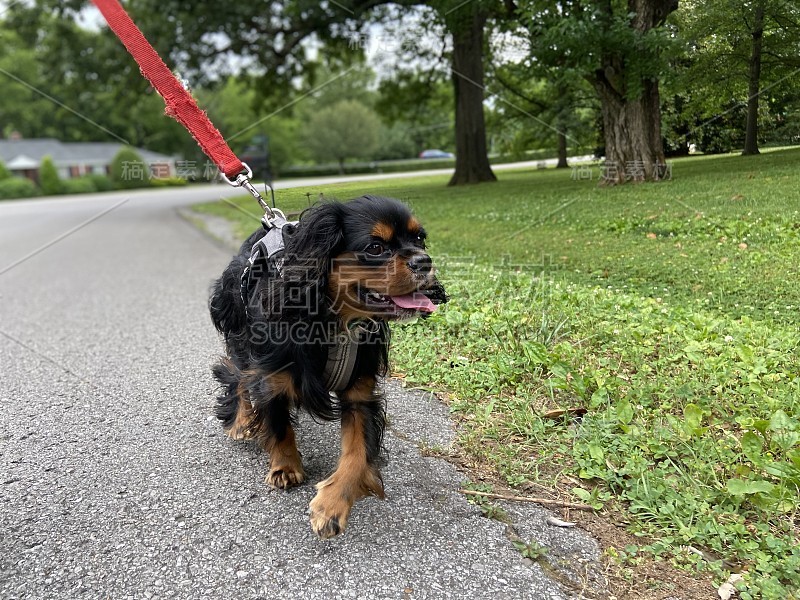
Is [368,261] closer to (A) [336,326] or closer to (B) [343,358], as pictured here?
(A) [336,326]

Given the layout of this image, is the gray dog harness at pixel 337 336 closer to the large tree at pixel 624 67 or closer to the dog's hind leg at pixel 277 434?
the dog's hind leg at pixel 277 434

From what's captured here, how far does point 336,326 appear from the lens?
260 centimetres

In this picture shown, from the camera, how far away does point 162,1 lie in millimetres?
16578

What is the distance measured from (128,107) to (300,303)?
2270 cm

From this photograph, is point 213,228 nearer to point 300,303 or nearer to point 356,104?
point 356,104

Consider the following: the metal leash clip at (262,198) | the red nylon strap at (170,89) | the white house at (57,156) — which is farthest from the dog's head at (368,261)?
the white house at (57,156)

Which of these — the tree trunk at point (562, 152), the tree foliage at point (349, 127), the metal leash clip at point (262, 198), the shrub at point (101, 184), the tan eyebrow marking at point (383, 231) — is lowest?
the tan eyebrow marking at point (383, 231)

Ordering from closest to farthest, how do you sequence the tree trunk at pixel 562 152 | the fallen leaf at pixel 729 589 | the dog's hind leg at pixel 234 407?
the fallen leaf at pixel 729 589 < the dog's hind leg at pixel 234 407 < the tree trunk at pixel 562 152

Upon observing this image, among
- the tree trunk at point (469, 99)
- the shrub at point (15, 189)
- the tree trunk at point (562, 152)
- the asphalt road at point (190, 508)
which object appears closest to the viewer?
the asphalt road at point (190, 508)

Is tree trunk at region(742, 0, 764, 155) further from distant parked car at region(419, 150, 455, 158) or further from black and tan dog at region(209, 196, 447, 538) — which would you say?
distant parked car at region(419, 150, 455, 158)

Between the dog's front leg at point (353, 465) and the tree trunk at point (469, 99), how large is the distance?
3588 mm

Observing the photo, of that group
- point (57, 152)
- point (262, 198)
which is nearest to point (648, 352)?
point (262, 198)

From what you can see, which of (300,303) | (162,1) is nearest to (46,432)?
(300,303)

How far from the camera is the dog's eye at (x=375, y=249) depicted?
2.48m
